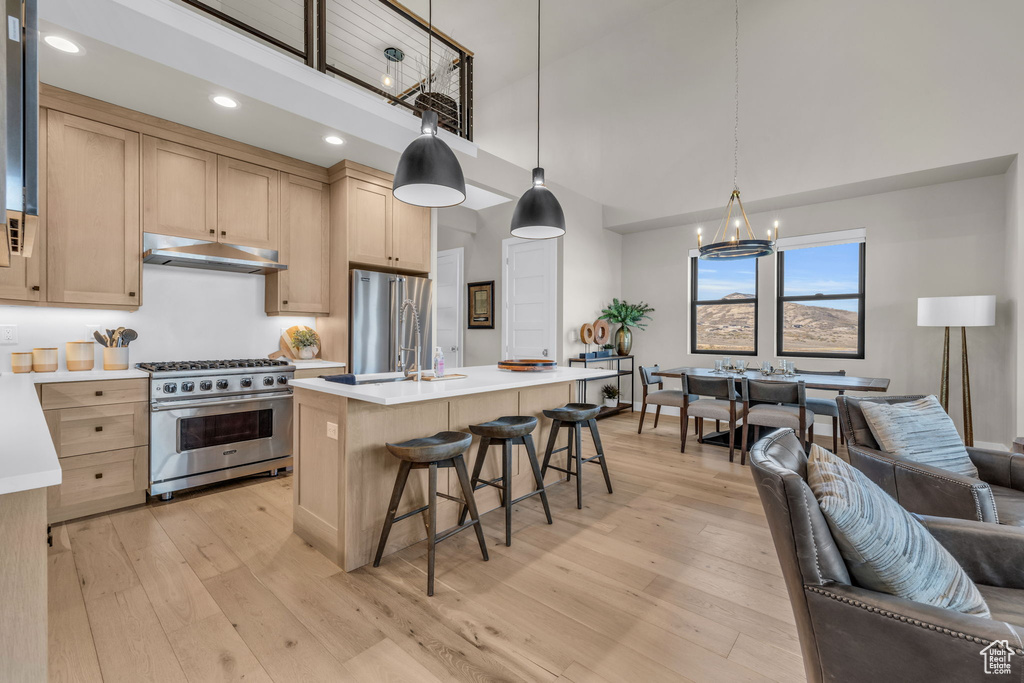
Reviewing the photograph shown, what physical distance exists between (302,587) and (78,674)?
29.0 inches

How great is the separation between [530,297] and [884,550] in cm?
529

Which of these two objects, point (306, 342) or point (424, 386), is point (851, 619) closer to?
point (424, 386)

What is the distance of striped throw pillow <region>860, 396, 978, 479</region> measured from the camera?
210 cm

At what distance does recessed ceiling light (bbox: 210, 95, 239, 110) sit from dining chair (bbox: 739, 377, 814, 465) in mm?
4610

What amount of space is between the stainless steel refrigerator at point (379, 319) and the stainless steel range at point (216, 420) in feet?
2.12

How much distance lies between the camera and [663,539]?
100 inches

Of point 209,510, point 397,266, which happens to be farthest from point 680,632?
point 397,266

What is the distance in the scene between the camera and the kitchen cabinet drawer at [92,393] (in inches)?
103

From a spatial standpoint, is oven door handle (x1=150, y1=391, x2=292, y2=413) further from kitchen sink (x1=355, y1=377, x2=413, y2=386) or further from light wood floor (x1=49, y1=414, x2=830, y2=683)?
kitchen sink (x1=355, y1=377, x2=413, y2=386)

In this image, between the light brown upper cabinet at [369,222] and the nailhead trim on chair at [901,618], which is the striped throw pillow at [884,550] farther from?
the light brown upper cabinet at [369,222]

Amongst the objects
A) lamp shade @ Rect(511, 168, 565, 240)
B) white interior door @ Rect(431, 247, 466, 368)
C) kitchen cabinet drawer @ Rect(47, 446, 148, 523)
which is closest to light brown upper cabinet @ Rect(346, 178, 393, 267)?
lamp shade @ Rect(511, 168, 565, 240)

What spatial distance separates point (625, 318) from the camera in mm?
6305

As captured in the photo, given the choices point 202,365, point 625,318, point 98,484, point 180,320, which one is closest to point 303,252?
point 180,320

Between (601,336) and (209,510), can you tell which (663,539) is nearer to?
(209,510)
